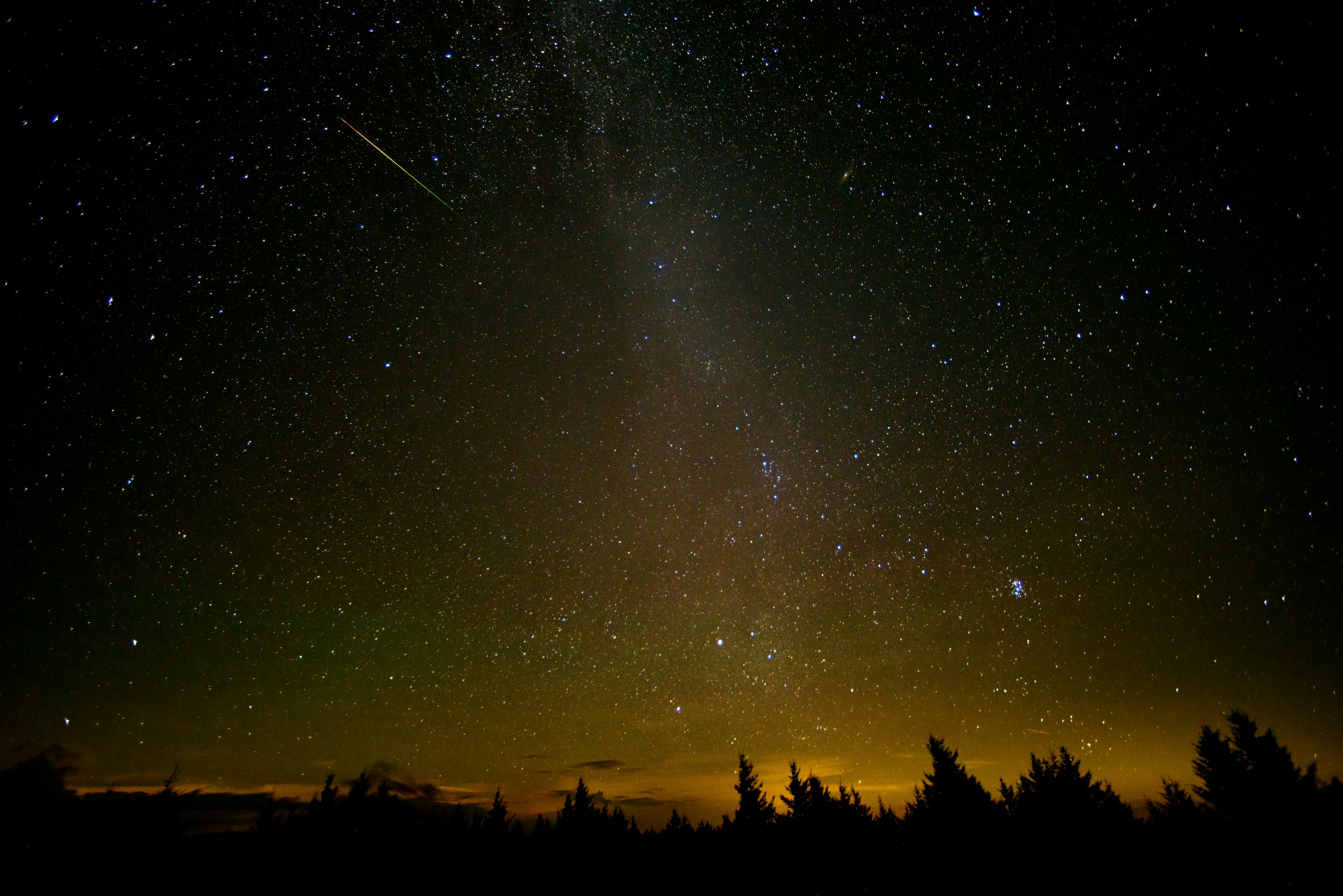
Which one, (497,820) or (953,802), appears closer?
(953,802)

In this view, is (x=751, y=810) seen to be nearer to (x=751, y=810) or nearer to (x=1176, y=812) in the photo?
(x=751, y=810)

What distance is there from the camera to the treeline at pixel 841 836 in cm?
1567

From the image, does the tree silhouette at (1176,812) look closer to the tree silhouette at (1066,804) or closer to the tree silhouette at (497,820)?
the tree silhouette at (1066,804)

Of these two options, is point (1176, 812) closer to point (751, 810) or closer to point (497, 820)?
point (751, 810)

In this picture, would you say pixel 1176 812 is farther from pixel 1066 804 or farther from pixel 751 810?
pixel 751 810

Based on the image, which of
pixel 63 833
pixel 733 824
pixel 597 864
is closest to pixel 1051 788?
pixel 733 824

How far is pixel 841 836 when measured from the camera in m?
22.6

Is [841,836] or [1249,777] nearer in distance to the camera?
[1249,777]

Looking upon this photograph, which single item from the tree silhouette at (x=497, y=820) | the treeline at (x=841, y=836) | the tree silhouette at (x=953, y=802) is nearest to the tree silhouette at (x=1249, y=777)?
the treeline at (x=841, y=836)

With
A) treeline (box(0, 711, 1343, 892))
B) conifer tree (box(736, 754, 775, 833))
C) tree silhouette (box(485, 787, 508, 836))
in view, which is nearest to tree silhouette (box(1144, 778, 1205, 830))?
treeline (box(0, 711, 1343, 892))

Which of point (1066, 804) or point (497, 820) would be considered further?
point (497, 820)

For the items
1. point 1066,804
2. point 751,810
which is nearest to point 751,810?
point 751,810

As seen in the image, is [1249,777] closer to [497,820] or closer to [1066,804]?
[1066,804]

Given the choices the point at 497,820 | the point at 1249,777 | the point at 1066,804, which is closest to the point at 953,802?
the point at 1066,804
